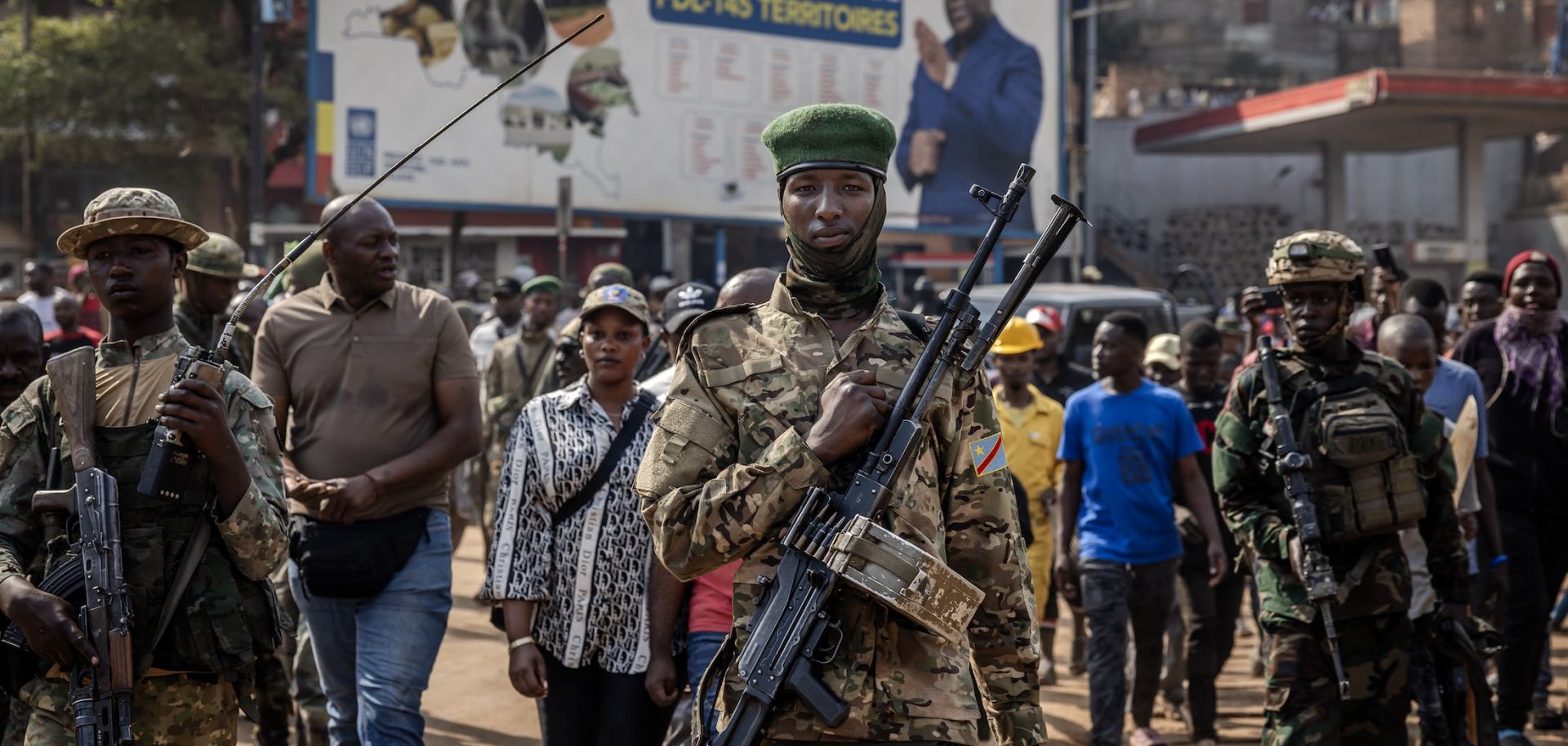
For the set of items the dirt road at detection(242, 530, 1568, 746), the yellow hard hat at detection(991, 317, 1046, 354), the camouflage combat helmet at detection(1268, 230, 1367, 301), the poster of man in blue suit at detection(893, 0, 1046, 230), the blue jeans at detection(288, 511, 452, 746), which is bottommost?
the dirt road at detection(242, 530, 1568, 746)

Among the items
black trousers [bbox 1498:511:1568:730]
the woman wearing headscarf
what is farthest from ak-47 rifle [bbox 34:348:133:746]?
the woman wearing headscarf

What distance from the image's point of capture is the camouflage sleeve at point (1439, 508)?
4.98 meters

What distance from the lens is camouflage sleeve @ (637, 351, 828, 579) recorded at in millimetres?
2736

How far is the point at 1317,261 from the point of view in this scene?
4.96 meters

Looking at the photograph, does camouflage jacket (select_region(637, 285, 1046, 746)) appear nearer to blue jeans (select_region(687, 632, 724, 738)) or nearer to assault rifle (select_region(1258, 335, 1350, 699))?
blue jeans (select_region(687, 632, 724, 738))

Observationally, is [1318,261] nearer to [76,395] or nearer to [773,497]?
[773,497]

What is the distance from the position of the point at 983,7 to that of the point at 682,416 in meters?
25.0

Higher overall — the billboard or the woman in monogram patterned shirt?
the billboard

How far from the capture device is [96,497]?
11.2 feet

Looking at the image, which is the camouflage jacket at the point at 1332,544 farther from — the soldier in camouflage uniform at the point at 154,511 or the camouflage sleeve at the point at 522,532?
the soldier in camouflage uniform at the point at 154,511

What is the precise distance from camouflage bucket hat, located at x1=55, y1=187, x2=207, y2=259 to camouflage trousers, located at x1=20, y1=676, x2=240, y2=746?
3.35 feet

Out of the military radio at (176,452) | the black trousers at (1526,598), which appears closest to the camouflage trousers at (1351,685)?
the black trousers at (1526,598)

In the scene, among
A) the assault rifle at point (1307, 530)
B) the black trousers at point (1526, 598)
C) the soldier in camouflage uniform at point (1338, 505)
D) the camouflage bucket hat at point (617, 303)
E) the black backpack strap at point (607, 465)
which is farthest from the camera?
the black trousers at point (1526, 598)

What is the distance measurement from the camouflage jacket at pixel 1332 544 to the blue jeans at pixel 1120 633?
44.9 inches
